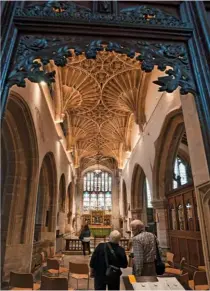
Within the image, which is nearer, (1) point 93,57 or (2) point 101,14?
(1) point 93,57

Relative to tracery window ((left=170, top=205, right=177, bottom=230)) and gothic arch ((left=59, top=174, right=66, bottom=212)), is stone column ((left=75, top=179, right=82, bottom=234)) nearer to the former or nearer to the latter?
gothic arch ((left=59, top=174, right=66, bottom=212))

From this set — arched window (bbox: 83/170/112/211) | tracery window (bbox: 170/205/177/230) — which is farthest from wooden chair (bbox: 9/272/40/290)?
arched window (bbox: 83/170/112/211)

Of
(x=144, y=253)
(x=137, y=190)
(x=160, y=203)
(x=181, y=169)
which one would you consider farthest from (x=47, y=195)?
(x=181, y=169)

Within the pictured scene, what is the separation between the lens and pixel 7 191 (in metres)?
6.05

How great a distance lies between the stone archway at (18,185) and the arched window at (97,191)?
1918 centimetres

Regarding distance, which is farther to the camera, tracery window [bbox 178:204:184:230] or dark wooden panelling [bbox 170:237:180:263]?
dark wooden panelling [bbox 170:237:180:263]

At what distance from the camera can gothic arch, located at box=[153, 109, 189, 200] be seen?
26.5 feet

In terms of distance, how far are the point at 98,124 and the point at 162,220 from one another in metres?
9.10

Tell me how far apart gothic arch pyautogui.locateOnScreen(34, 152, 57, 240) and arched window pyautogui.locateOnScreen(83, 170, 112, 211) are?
51.2 feet

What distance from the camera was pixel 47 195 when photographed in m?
9.95

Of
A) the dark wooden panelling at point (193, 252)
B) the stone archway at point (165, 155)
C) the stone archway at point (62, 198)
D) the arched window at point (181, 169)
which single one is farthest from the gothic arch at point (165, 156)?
the stone archway at point (62, 198)

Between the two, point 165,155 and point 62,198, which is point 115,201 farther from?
point 165,155

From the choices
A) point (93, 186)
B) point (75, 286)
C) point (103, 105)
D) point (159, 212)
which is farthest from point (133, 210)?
point (93, 186)

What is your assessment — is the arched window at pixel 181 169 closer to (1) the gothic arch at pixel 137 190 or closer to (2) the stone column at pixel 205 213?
(1) the gothic arch at pixel 137 190
